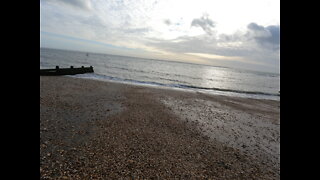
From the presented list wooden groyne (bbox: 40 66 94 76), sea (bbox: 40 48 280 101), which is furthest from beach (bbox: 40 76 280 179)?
sea (bbox: 40 48 280 101)

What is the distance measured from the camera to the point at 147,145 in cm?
876

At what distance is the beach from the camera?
671cm

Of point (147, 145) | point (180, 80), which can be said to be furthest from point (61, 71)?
point (180, 80)

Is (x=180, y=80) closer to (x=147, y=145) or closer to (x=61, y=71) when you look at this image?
(x=61, y=71)

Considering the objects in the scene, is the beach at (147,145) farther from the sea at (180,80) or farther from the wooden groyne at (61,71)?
the sea at (180,80)

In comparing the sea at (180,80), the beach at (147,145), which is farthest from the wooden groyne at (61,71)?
the beach at (147,145)

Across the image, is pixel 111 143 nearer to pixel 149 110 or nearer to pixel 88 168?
pixel 88 168

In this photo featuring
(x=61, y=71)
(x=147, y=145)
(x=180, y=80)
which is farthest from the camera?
(x=180, y=80)
